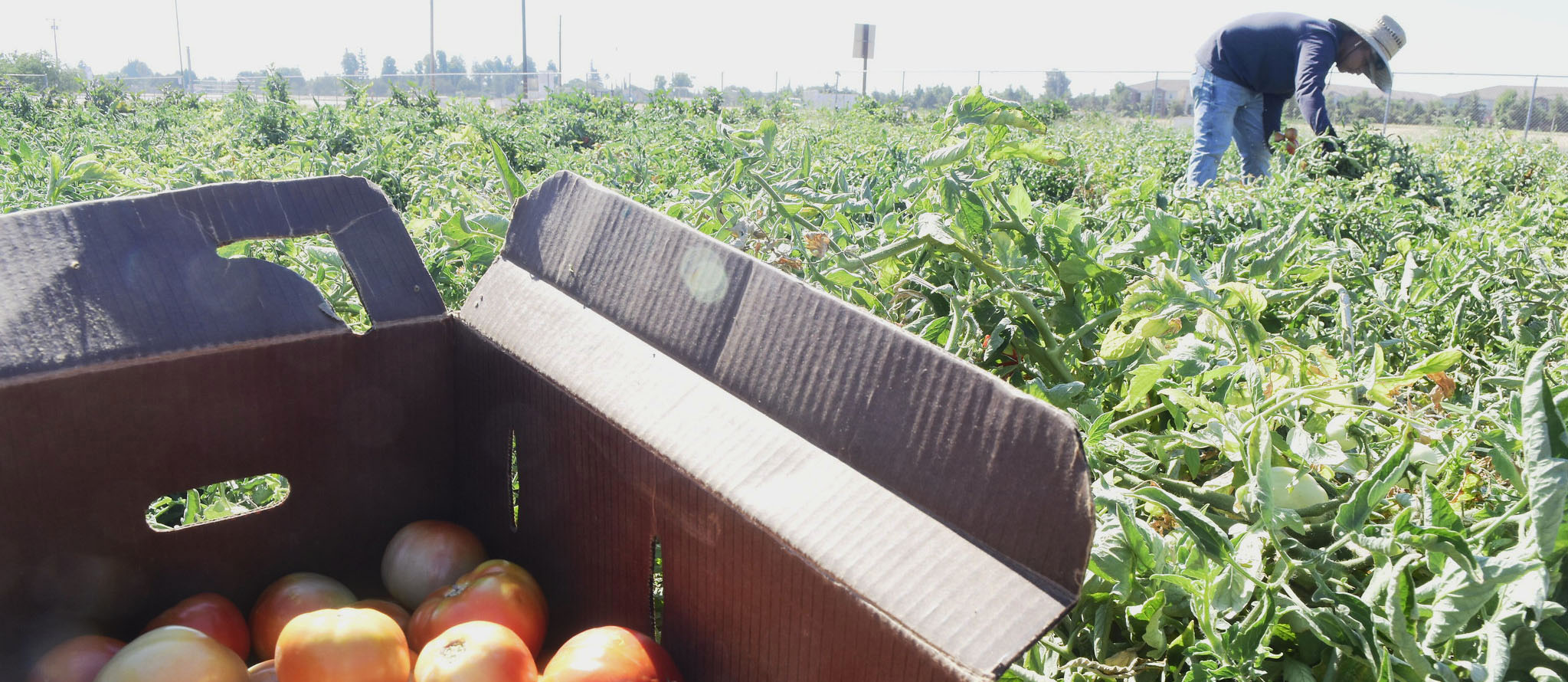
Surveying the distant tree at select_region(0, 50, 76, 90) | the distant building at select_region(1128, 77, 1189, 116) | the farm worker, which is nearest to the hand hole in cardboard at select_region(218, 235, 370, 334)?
the farm worker

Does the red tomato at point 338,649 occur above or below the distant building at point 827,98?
below

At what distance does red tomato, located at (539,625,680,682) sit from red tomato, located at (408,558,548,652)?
12 centimetres

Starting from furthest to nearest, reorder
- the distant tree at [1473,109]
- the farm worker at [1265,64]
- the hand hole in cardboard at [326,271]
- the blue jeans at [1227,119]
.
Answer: the distant tree at [1473,109] < the farm worker at [1265,64] < the blue jeans at [1227,119] < the hand hole in cardboard at [326,271]

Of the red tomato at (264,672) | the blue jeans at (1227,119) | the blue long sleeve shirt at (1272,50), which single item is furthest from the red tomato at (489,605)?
the blue long sleeve shirt at (1272,50)

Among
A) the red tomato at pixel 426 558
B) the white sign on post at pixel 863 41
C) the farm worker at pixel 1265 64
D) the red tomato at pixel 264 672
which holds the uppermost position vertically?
the white sign on post at pixel 863 41

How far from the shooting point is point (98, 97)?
1534 centimetres

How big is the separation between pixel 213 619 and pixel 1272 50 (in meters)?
5.77

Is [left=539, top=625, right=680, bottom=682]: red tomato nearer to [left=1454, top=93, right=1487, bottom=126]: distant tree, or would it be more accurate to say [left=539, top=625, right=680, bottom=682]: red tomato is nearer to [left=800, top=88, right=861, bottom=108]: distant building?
[left=1454, top=93, right=1487, bottom=126]: distant tree

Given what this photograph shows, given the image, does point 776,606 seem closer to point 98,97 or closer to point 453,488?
point 453,488

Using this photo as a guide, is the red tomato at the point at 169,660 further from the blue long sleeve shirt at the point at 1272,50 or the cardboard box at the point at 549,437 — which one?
the blue long sleeve shirt at the point at 1272,50

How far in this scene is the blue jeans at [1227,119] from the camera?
507 centimetres

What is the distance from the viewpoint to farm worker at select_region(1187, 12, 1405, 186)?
5199 mm

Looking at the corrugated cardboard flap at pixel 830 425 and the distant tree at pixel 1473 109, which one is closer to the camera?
the corrugated cardboard flap at pixel 830 425

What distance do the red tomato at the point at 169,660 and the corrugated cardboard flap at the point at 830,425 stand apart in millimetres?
469
